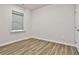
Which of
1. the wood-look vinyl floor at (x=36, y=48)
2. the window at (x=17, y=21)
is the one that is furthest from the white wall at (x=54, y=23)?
the window at (x=17, y=21)

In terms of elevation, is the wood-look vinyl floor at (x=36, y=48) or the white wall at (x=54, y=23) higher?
the white wall at (x=54, y=23)

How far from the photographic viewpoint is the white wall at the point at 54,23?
8.59ft

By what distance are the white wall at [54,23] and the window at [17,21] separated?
26 cm

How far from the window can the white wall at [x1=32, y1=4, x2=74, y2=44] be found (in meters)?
0.26

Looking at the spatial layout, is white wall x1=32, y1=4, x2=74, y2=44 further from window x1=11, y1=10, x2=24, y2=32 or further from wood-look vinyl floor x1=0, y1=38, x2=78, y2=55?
window x1=11, y1=10, x2=24, y2=32

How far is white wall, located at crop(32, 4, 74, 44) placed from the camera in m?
2.62

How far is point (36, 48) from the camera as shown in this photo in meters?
2.60

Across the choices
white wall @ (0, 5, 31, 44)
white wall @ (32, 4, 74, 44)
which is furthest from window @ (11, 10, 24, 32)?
white wall @ (32, 4, 74, 44)

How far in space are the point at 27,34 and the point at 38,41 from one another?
28cm

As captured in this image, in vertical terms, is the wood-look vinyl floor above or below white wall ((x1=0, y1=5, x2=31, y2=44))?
below

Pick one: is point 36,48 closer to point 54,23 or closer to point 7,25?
point 54,23

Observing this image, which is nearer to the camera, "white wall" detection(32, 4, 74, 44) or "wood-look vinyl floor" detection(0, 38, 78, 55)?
"wood-look vinyl floor" detection(0, 38, 78, 55)

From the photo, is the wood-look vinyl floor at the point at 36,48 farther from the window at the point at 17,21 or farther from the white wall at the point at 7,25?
the window at the point at 17,21

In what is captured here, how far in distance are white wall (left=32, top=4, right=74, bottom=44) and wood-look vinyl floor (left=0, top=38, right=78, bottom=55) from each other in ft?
0.44
